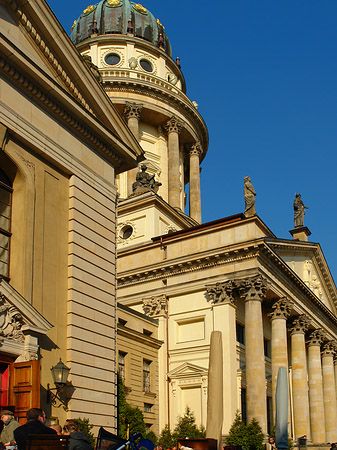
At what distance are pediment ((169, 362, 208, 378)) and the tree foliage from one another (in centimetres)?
388

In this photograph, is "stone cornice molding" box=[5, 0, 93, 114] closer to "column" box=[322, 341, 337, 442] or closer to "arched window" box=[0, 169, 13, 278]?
"arched window" box=[0, 169, 13, 278]

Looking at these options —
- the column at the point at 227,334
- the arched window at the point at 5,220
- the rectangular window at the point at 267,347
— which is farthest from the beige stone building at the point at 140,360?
the arched window at the point at 5,220

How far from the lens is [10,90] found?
17.0 m

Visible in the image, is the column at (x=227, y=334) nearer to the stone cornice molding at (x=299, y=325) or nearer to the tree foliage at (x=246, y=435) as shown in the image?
the tree foliage at (x=246, y=435)

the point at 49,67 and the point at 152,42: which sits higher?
the point at 152,42

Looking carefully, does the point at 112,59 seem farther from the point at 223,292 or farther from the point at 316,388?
the point at 316,388

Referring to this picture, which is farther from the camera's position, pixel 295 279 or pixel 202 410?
pixel 295 279

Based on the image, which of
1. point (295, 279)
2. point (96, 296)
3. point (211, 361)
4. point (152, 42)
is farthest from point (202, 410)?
point (152, 42)

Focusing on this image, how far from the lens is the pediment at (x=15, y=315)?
15.1 m

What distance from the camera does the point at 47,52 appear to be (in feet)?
61.7

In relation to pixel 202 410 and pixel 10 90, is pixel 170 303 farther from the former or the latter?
pixel 10 90

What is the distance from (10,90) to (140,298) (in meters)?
24.3

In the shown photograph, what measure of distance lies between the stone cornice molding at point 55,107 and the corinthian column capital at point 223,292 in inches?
646

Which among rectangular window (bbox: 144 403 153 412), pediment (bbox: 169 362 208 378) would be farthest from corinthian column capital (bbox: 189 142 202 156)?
rectangular window (bbox: 144 403 153 412)
